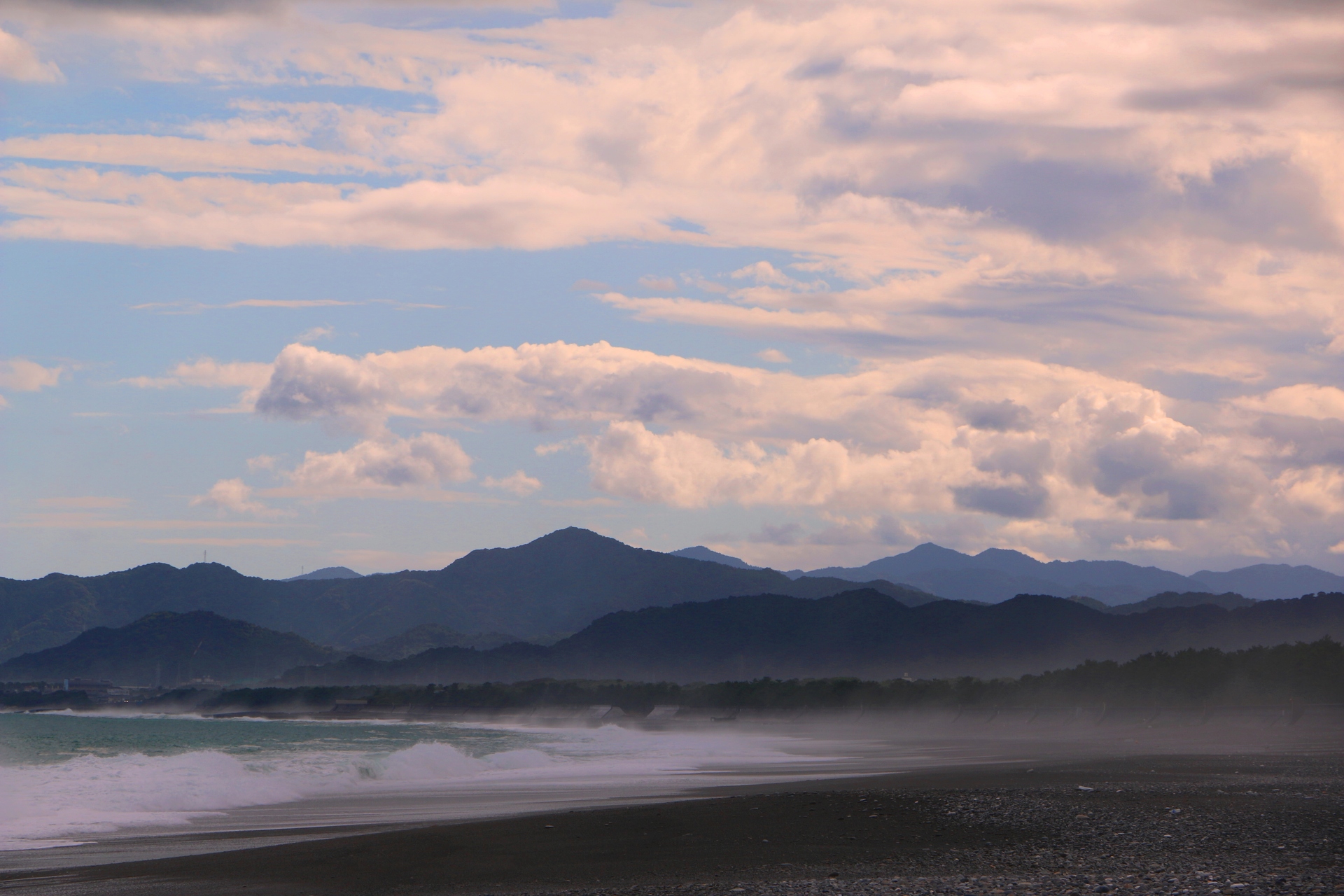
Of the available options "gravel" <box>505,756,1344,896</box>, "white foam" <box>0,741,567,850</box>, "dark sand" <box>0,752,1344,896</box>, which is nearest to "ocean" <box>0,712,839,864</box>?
"white foam" <box>0,741,567,850</box>

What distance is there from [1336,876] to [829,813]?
11.3m

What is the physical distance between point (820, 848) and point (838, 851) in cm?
50

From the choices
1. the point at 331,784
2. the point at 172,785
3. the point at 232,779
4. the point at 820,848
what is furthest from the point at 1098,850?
the point at 331,784

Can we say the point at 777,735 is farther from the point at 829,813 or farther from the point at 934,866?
the point at 934,866

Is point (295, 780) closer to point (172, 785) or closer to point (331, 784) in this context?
point (331, 784)

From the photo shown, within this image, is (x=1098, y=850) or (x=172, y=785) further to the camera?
(x=172, y=785)

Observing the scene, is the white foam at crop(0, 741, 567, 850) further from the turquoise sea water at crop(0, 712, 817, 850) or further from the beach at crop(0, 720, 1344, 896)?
the beach at crop(0, 720, 1344, 896)

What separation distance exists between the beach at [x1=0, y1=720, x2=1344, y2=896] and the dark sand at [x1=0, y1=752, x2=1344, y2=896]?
7 centimetres

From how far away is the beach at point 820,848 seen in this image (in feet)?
56.0

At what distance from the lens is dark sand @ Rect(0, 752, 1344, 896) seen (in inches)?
663

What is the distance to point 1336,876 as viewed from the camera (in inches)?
623

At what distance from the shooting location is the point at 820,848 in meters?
20.7

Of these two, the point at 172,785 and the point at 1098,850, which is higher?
the point at 1098,850

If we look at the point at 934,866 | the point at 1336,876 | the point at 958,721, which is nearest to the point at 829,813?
the point at 934,866
